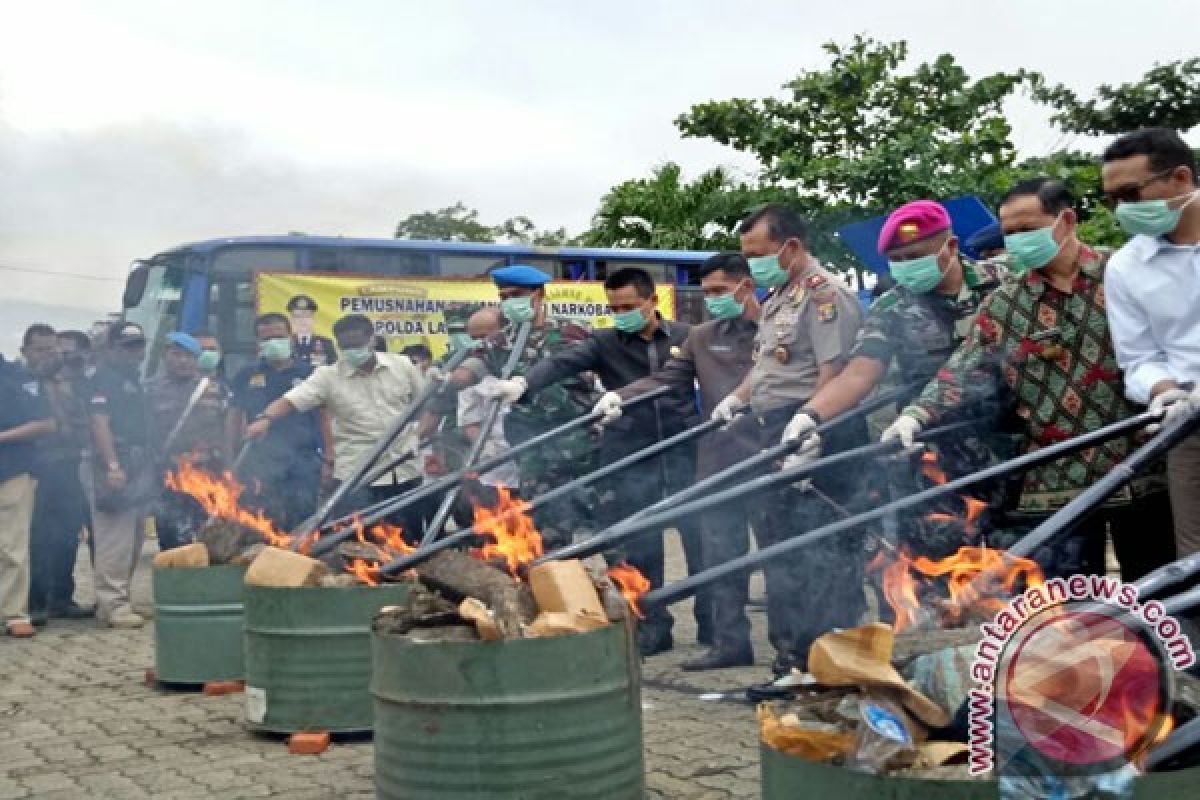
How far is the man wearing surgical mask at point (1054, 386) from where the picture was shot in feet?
14.4

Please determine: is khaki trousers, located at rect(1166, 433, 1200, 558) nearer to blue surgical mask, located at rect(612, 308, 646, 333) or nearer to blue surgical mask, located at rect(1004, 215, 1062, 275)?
blue surgical mask, located at rect(1004, 215, 1062, 275)

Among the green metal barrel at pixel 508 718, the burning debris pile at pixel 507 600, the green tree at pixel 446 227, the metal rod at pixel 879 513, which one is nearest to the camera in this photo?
the metal rod at pixel 879 513

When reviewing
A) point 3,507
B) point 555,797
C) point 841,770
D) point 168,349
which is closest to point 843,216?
point 168,349

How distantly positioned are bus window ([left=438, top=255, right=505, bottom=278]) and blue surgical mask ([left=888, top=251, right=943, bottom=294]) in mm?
11345

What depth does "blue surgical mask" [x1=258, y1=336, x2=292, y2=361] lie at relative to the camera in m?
9.09

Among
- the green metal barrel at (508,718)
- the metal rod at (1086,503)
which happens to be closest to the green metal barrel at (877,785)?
the metal rod at (1086,503)

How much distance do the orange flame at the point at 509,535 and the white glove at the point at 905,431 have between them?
1.29m

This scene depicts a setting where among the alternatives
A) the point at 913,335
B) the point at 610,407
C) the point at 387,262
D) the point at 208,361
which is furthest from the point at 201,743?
the point at 387,262

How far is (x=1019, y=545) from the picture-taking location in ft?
9.53

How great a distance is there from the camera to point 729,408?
6.00m

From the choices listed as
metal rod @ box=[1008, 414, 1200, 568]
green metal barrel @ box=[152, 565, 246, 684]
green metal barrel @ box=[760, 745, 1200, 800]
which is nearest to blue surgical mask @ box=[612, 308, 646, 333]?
green metal barrel @ box=[152, 565, 246, 684]

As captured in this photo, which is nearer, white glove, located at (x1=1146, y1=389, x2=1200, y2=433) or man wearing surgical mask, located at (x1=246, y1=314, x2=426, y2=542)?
white glove, located at (x1=1146, y1=389, x2=1200, y2=433)

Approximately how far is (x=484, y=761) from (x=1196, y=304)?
8.70 ft

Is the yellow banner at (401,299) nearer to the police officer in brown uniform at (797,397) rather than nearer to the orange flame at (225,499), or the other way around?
the orange flame at (225,499)
